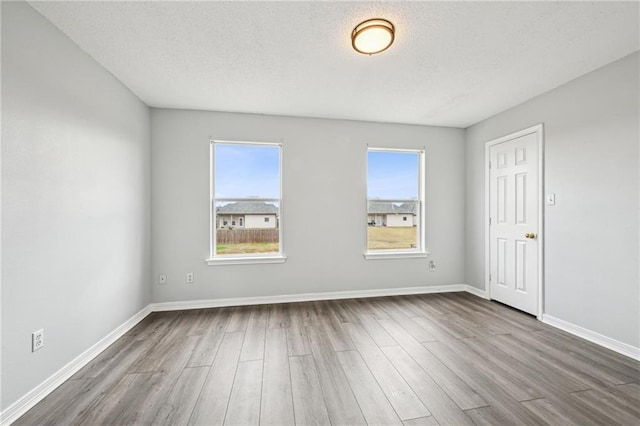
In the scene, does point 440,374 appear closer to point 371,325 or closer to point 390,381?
point 390,381

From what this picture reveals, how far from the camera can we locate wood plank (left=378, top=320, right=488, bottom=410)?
1.74 metres

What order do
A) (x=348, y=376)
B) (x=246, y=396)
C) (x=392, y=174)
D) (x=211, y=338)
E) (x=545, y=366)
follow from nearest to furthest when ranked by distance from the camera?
(x=246, y=396) < (x=348, y=376) < (x=545, y=366) < (x=211, y=338) < (x=392, y=174)

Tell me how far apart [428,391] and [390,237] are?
2.47 metres

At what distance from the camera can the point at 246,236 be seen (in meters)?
3.71

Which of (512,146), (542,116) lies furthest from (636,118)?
(512,146)

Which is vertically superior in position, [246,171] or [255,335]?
[246,171]

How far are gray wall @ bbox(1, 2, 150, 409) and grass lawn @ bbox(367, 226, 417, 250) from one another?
10.2ft

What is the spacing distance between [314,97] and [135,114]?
6.77 feet

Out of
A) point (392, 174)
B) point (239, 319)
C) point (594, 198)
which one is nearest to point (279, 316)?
point (239, 319)

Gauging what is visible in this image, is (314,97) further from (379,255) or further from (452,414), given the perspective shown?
(452,414)

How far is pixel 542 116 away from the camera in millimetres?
3033

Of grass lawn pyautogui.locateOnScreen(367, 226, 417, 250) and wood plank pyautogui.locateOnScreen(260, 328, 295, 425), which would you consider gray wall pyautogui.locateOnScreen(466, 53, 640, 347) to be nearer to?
grass lawn pyautogui.locateOnScreen(367, 226, 417, 250)

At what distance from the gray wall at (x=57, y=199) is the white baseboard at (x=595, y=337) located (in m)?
4.54

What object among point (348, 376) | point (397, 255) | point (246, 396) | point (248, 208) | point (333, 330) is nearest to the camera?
point (246, 396)
